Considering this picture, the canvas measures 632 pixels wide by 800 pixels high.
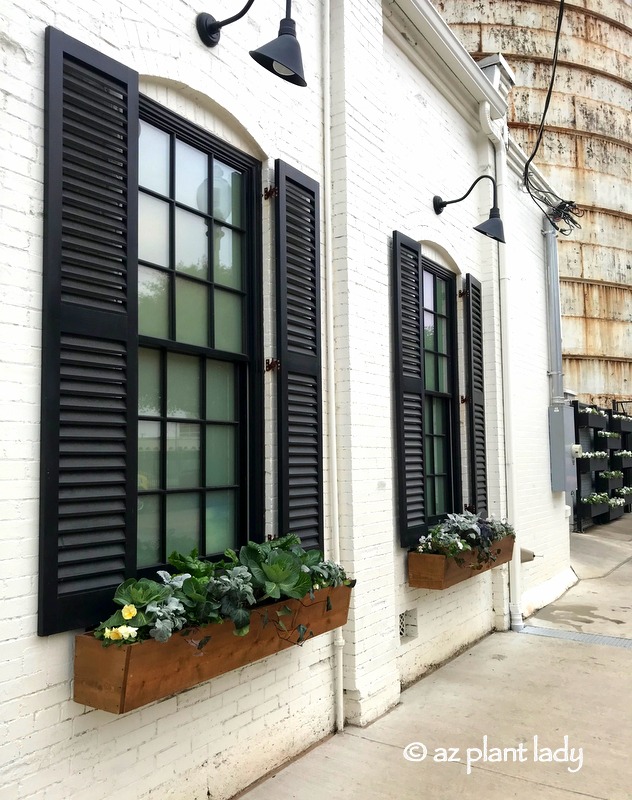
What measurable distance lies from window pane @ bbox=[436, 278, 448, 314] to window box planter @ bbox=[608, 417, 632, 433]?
30.8ft

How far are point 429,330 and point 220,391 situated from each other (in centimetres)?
280

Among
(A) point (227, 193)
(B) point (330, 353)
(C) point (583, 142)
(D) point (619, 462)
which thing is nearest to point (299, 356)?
(B) point (330, 353)

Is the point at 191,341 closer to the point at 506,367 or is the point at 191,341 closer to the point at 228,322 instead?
the point at 228,322

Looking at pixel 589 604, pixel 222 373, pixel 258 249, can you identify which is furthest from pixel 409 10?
pixel 589 604

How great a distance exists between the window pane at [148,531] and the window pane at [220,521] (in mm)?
342

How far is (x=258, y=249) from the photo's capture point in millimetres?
3668

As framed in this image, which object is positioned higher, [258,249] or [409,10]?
[409,10]

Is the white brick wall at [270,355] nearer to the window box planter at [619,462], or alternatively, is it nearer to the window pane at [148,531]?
the window pane at [148,531]

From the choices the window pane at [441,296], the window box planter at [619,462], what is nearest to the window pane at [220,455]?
the window pane at [441,296]

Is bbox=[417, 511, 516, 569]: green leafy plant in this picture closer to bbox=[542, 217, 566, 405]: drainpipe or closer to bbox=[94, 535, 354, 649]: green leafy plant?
bbox=[94, 535, 354, 649]: green leafy plant

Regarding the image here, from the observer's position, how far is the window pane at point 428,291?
5.77 metres

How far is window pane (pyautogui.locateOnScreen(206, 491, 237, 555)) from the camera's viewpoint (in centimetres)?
332

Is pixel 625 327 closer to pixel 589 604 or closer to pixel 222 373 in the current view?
pixel 589 604

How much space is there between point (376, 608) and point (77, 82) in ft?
10.8
